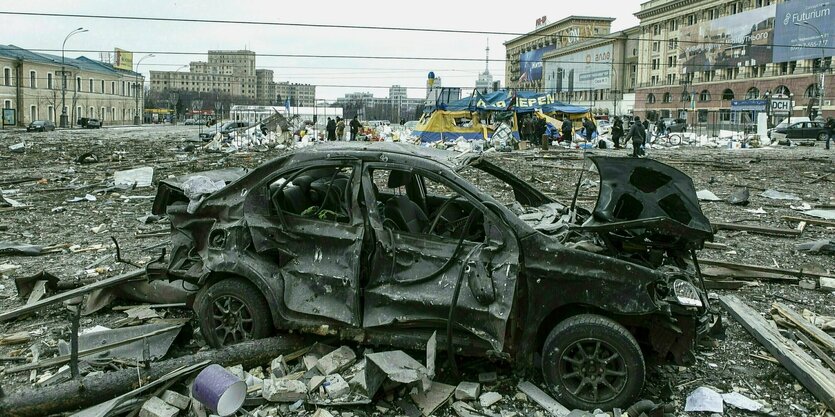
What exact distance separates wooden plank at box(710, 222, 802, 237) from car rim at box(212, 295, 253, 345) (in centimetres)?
761

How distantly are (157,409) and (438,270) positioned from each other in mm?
1981

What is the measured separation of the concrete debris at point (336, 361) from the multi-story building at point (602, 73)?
95236 mm

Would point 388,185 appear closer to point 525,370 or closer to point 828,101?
point 525,370

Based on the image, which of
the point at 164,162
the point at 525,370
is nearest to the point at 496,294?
the point at 525,370

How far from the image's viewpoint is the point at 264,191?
16.4 feet

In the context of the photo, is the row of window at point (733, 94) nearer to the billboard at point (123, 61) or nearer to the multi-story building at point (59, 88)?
the multi-story building at point (59, 88)

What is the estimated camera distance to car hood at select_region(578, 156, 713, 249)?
14.2 feet

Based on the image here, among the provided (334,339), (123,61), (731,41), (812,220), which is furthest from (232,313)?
(123,61)

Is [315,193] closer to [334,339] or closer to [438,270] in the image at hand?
[334,339]

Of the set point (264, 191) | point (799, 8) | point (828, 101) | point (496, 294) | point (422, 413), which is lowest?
point (422, 413)

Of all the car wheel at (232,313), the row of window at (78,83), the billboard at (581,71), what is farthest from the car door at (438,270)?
the billboard at (581,71)

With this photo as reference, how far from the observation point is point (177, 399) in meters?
4.14

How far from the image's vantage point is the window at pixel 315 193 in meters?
4.90

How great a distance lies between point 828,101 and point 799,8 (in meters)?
9.94
